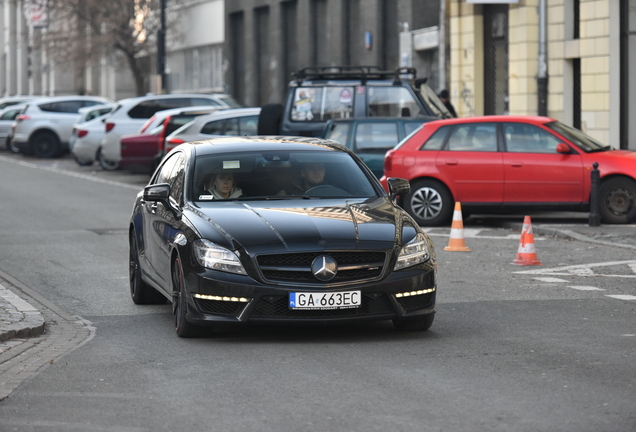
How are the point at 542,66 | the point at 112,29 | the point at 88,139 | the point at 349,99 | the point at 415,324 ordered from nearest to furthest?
the point at 415,324 < the point at 349,99 < the point at 542,66 < the point at 88,139 < the point at 112,29

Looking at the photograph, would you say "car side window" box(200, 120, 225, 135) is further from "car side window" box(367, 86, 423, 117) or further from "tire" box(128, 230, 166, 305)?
"tire" box(128, 230, 166, 305)

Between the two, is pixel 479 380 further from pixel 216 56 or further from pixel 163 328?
pixel 216 56

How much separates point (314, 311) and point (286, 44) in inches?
1406

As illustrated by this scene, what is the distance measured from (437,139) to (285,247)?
32.4ft

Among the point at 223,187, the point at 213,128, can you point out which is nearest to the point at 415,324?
the point at 223,187

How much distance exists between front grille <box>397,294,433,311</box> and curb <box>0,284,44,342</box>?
8.61 ft

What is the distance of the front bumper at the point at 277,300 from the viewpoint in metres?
8.39

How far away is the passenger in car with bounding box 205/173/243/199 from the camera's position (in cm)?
958

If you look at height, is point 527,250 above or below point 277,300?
below

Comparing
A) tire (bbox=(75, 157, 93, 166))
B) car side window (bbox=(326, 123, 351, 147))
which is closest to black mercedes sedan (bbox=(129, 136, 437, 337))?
car side window (bbox=(326, 123, 351, 147))

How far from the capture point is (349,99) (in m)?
21.8

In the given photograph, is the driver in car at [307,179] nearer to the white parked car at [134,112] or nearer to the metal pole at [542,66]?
the metal pole at [542,66]

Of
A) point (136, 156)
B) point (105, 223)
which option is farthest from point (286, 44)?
point (105, 223)

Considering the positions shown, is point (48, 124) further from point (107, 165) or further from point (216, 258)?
point (216, 258)
